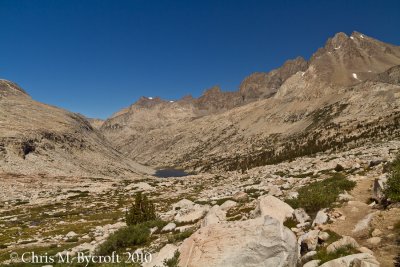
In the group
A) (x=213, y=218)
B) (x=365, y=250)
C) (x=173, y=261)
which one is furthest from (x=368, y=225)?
(x=173, y=261)

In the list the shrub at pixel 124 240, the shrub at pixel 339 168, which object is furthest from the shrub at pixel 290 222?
the shrub at pixel 339 168

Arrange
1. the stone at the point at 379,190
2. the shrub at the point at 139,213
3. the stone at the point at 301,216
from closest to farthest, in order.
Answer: the stone at the point at 301,216 → the stone at the point at 379,190 → the shrub at the point at 139,213

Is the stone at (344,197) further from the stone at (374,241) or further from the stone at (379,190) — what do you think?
the stone at (374,241)

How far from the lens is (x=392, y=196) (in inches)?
723

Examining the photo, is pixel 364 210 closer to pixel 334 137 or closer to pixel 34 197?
pixel 34 197

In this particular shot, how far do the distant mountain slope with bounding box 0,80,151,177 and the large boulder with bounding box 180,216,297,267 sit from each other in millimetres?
119495

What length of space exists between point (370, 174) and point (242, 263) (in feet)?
89.7

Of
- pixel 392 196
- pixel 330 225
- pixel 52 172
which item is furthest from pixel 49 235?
pixel 52 172

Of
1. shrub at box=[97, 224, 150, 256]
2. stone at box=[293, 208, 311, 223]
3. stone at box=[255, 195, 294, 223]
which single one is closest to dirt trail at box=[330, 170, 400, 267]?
stone at box=[293, 208, 311, 223]

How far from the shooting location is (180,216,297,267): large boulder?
41.1 ft

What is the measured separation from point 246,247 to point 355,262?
3.80m

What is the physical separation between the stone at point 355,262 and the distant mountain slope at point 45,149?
407ft

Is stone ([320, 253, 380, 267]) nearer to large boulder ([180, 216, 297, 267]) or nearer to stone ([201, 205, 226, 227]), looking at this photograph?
large boulder ([180, 216, 297, 267])

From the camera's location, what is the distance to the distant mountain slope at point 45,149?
127125 millimetres
